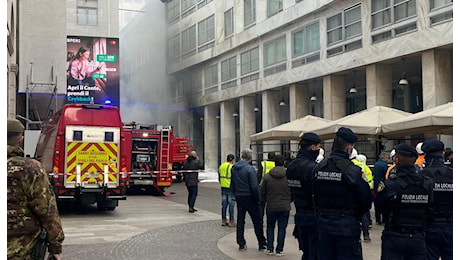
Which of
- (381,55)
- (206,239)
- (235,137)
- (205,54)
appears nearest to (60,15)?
(205,54)

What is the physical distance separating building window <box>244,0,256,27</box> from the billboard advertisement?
1032cm

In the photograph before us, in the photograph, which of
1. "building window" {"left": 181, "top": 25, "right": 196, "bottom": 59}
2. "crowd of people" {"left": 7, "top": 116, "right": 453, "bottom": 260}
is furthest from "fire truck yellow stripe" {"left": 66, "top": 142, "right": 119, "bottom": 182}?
"building window" {"left": 181, "top": 25, "right": 196, "bottom": 59}

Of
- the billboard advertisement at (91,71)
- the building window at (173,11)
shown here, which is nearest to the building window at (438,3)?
the billboard advertisement at (91,71)

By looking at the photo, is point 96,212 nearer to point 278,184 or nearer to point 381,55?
point 278,184

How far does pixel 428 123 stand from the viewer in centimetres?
1155

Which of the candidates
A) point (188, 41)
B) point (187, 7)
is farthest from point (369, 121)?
point (187, 7)

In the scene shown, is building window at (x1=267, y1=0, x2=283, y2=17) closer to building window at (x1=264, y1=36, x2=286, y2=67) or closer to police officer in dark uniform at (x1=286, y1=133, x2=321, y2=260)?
building window at (x1=264, y1=36, x2=286, y2=67)

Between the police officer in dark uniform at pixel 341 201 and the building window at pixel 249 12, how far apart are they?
31249 mm

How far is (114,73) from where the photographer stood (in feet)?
131

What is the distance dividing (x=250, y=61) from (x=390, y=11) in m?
14.3

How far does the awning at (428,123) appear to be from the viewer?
11.4m

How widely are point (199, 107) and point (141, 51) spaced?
9.78 meters

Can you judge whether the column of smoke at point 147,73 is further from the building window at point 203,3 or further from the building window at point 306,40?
the building window at point 306,40

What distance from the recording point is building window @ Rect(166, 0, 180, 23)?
48.5 meters
